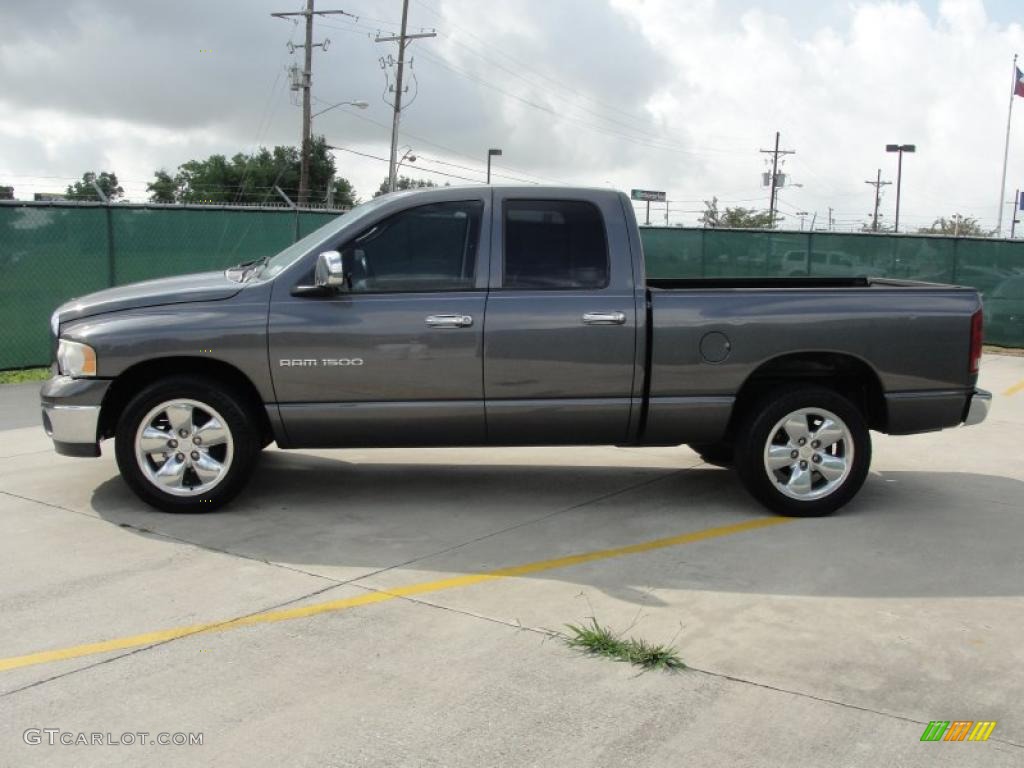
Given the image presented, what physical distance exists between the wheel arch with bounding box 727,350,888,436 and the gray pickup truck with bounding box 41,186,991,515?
19 millimetres

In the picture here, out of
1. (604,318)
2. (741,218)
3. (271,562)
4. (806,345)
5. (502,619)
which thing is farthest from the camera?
(741,218)

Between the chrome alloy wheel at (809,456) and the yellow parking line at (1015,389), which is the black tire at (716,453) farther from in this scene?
the yellow parking line at (1015,389)

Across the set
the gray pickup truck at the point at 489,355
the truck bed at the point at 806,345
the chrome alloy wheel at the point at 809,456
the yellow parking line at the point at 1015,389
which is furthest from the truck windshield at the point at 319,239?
the yellow parking line at the point at 1015,389

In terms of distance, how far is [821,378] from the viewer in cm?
646

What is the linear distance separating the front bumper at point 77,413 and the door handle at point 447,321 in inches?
74.9

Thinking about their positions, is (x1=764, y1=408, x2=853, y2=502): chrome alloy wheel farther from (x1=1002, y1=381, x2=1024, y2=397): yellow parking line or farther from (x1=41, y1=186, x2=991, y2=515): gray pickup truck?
(x1=1002, y1=381, x2=1024, y2=397): yellow parking line

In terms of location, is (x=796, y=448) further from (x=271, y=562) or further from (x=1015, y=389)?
(x=1015, y=389)

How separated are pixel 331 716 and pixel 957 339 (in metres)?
4.48

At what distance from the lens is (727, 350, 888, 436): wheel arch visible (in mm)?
6273

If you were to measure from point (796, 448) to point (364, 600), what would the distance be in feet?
9.54

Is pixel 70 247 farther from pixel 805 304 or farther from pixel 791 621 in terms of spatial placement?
pixel 791 621

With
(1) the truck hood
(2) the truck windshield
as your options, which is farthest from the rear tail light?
(1) the truck hood

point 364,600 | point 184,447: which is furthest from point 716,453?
point 184,447

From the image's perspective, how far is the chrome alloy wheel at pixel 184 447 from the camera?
5980 millimetres
